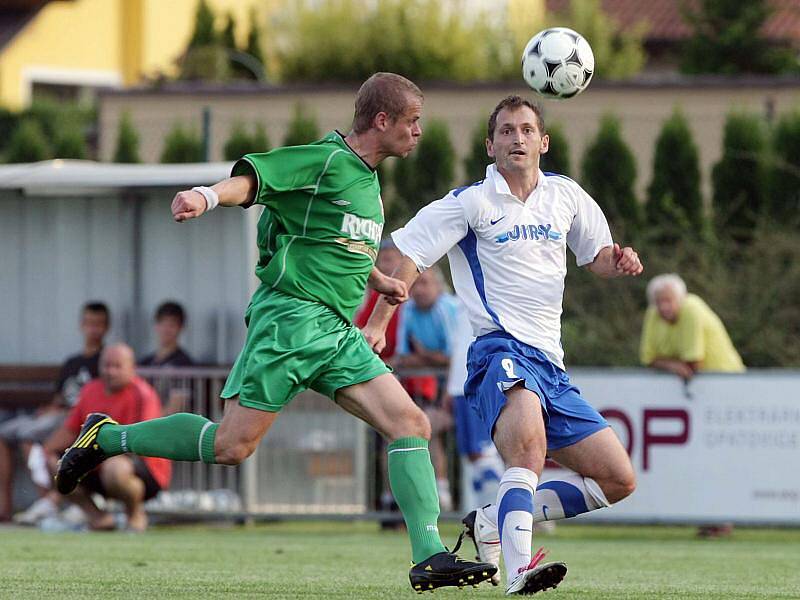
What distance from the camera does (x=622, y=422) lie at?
44.5ft

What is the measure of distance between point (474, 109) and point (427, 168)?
2277 millimetres

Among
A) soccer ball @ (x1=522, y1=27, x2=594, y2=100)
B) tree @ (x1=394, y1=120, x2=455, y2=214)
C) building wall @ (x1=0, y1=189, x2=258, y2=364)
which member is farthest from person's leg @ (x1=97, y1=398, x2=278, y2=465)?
tree @ (x1=394, y1=120, x2=455, y2=214)

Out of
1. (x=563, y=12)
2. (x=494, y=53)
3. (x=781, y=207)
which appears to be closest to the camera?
(x=781, y=207)

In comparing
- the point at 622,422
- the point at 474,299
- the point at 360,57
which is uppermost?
the point at 360,57

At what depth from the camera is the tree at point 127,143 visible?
2230 cm

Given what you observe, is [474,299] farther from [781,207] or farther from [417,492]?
[781,207]

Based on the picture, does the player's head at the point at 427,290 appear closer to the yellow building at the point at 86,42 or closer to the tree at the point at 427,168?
the tree at the point at 427,168

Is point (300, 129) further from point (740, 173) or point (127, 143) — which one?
point (740, 173)

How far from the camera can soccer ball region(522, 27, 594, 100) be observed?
9.10 meters

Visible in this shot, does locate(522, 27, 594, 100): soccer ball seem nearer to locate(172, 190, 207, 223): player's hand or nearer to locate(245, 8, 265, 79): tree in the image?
locate(172, 190, 207, 223): player's hand

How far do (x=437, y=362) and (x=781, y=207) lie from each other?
7306 mm

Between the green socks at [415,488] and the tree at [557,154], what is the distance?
13.6 metres

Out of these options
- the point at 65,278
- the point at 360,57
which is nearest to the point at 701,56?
the point at 360,57

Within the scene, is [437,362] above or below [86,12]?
below
